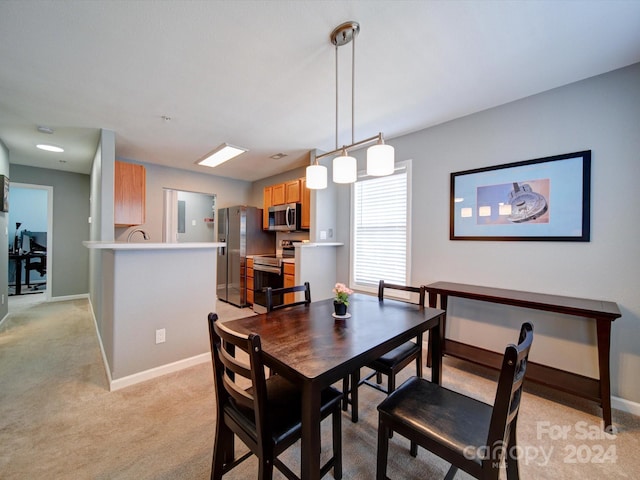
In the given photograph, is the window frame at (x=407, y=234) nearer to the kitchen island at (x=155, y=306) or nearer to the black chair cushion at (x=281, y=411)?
the kitchen island at (x=155, y=306)

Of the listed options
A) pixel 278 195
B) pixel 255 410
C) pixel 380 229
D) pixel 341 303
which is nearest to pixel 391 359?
pixel 341 303

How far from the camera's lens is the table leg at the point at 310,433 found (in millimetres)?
1040

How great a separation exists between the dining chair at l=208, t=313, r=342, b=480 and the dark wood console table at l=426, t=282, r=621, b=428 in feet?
5.47

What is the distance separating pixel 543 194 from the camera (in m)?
2.35

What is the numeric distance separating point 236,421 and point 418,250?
2588mm

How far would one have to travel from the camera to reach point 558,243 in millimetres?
2277

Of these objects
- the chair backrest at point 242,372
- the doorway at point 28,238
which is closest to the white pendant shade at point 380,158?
the chair backrest at point 242,372

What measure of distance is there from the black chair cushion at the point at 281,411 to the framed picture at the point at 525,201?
7.32 feet

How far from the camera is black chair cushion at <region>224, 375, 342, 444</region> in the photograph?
115 centimetres

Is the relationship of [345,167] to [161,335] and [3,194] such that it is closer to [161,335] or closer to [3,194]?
[161,335]

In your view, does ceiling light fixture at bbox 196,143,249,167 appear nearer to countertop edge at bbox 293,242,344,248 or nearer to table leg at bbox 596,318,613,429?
countertop edge at bbox 293,242,344,248

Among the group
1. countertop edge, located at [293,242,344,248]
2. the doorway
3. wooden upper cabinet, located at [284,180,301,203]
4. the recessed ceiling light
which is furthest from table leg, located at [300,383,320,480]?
the doorway

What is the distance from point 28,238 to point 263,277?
6.62 meters

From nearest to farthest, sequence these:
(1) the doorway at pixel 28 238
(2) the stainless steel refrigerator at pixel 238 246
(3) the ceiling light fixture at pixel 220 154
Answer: (3) the ceiling light fixture at pixel 220 154
(2) the stainless steel refrigerator at pixel 238 246
(1) the doorway at pixel 28 238
